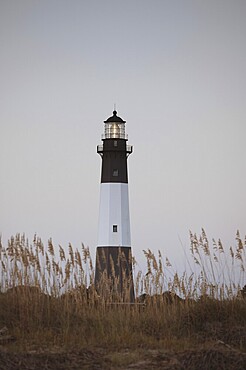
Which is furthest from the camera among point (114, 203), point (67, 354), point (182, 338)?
point (114, 203)

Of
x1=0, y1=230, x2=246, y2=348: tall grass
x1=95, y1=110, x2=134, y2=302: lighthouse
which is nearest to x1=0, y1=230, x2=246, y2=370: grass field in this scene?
x1=0, y1=230, x2=246, y2=348: tall grass

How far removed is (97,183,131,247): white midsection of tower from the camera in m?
25.1

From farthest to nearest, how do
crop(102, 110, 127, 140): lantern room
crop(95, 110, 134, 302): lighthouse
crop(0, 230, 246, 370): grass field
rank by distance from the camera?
crop(102, 110, 127, 140): lantern room, crop(95, 110, 134, 302): lighthouse, crop(0, 230, 246, 370): grass field

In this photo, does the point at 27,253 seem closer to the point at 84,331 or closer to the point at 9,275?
the point at 9,275

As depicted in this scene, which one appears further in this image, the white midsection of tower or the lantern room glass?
the lantern room glass

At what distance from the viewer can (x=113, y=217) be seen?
25297mm

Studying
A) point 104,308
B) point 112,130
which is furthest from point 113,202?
point 104,308

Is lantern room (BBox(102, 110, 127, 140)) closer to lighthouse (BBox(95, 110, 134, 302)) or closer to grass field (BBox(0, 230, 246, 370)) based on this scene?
lighthouse (BBox(95, 110, 134, 302))

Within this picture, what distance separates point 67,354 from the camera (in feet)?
23.8

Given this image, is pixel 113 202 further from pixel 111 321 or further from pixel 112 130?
pixel 111 321

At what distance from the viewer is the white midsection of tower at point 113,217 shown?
82.3 ft

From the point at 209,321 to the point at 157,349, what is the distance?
4.88 ft

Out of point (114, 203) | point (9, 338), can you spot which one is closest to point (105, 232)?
point (114, 203)

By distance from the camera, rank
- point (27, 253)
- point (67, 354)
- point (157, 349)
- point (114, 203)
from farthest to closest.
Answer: point (114, 203) < point (27, 253) < point (157, 349) < point (67, 354)
